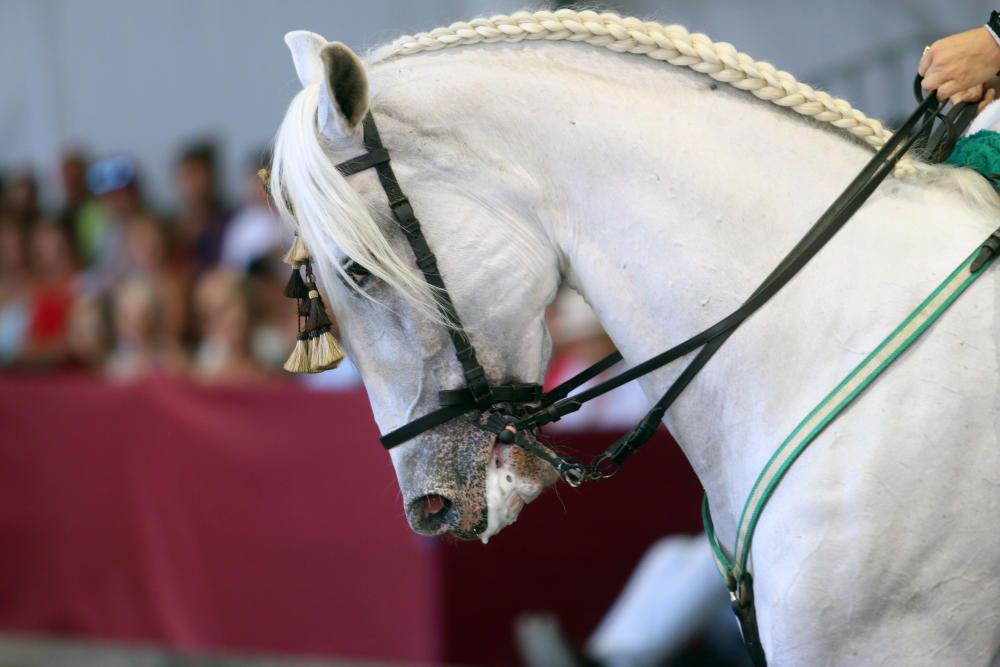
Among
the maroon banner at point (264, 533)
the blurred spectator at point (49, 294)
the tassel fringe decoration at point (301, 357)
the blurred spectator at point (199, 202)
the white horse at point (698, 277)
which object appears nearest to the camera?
the white horse at point (698, 277)

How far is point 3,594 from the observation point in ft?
21.5

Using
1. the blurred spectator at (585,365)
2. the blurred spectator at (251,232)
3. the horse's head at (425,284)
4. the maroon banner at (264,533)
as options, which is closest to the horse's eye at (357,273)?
the horse's head at (425,284)

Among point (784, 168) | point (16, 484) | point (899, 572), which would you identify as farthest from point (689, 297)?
point (16, 484)

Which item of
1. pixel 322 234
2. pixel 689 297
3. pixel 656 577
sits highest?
pixel 322 234

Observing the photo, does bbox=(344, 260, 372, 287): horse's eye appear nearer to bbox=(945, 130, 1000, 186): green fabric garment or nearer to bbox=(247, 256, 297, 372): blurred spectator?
bbox=(945, 130, 1000, 186): green fabric garment

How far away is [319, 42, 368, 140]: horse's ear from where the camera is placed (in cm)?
197

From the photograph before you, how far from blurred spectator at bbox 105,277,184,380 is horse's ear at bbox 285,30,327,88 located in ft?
15.0

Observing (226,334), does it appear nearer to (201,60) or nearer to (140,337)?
(140,337)

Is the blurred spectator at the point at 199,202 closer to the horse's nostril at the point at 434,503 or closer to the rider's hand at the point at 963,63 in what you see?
the horse's nostril at the point at 434,503

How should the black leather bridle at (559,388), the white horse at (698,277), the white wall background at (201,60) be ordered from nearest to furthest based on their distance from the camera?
the white horse at (698,277) < the black leather bridle at (559,388) < the white wall background at (201,60)

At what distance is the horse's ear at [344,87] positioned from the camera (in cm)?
197

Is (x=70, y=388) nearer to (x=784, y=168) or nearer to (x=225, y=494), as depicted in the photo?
(x=225, y=494)

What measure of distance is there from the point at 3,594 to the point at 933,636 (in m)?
5.80

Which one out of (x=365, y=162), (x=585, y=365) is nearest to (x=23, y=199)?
(x=585, y=365)
